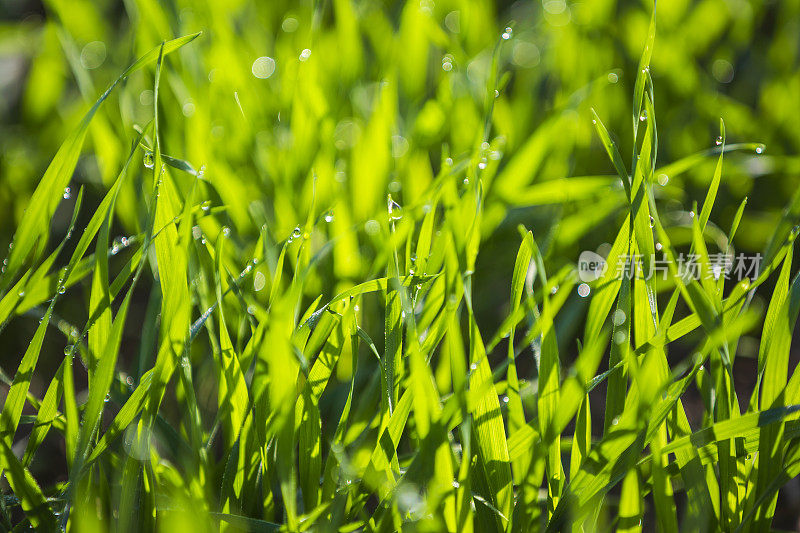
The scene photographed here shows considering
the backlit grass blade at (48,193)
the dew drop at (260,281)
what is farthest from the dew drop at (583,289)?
the backlit grass blade at (48,193)

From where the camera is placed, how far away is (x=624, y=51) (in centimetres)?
110

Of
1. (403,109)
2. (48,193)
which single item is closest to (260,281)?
(48,193)

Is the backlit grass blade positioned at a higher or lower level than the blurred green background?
lower

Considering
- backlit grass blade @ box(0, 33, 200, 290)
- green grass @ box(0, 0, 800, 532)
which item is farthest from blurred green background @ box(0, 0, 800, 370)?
backlit grass blade @ box(0, 33, 200, 290)

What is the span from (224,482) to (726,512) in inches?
15.3

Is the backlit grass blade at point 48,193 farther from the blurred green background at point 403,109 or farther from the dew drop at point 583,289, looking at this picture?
the dew drop at point 583,289

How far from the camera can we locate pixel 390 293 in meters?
0.55

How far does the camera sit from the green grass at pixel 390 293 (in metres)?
0.49

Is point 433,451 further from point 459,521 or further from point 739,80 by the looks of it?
point 739,80

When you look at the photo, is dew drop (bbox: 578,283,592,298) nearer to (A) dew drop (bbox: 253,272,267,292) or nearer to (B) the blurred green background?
(B) the blurred green background

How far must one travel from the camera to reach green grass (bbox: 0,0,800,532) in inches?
19.3

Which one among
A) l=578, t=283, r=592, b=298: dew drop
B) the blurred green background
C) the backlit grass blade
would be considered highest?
the blurred green background

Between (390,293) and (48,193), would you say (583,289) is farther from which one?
(48,193)

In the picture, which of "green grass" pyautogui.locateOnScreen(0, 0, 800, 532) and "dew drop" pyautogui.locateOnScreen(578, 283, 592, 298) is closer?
"green grass" pyautogui.locateOnScreen(0, 0, 800, 532)
